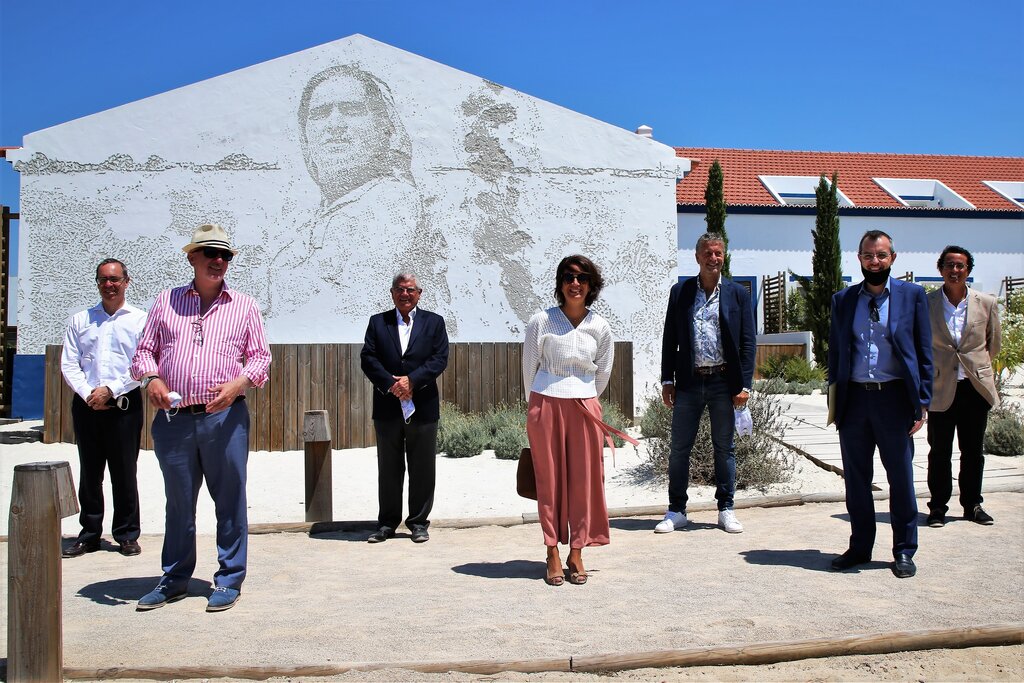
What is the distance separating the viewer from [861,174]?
106ft

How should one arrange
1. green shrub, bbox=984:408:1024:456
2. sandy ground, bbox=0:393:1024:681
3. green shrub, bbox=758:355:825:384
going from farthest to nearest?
green shrub, bbox=758:355:825:384 < green shrub, bbox=984:408:1024:456 < sandy ground, bbox=0:393:1024:681

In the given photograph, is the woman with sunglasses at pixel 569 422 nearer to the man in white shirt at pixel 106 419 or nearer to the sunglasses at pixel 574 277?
the sunglasses at pixel 574 277

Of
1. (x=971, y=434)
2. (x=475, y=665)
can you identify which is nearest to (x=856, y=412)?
(x=971, y=434)

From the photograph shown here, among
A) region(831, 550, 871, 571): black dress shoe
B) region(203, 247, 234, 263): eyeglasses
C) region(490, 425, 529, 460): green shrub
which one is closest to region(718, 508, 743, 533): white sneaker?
region(831, 550, 871, 571): black dress shoe

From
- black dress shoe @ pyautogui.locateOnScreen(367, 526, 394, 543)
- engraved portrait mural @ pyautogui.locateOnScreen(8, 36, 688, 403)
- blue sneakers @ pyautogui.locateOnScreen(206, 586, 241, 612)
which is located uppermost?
engraved portrait mural @ pyautogui.locateOnScreen(8, 36, 688, 403)

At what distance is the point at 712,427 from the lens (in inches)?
245

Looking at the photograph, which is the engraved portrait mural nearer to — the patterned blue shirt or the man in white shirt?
the man in white shirt

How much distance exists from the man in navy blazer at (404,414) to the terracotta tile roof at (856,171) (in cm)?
2370

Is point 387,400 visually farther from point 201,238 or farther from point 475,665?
point 475,665

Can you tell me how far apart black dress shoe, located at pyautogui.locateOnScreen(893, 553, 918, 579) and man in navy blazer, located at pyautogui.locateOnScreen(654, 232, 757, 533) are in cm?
138

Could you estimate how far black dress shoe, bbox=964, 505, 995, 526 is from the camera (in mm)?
6213

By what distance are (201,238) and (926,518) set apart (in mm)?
5558

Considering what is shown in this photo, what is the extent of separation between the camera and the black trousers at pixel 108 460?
588 centimetres

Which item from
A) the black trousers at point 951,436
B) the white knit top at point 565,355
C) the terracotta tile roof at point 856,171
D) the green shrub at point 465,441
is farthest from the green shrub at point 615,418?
the terracotta tile roof at point 856,171
